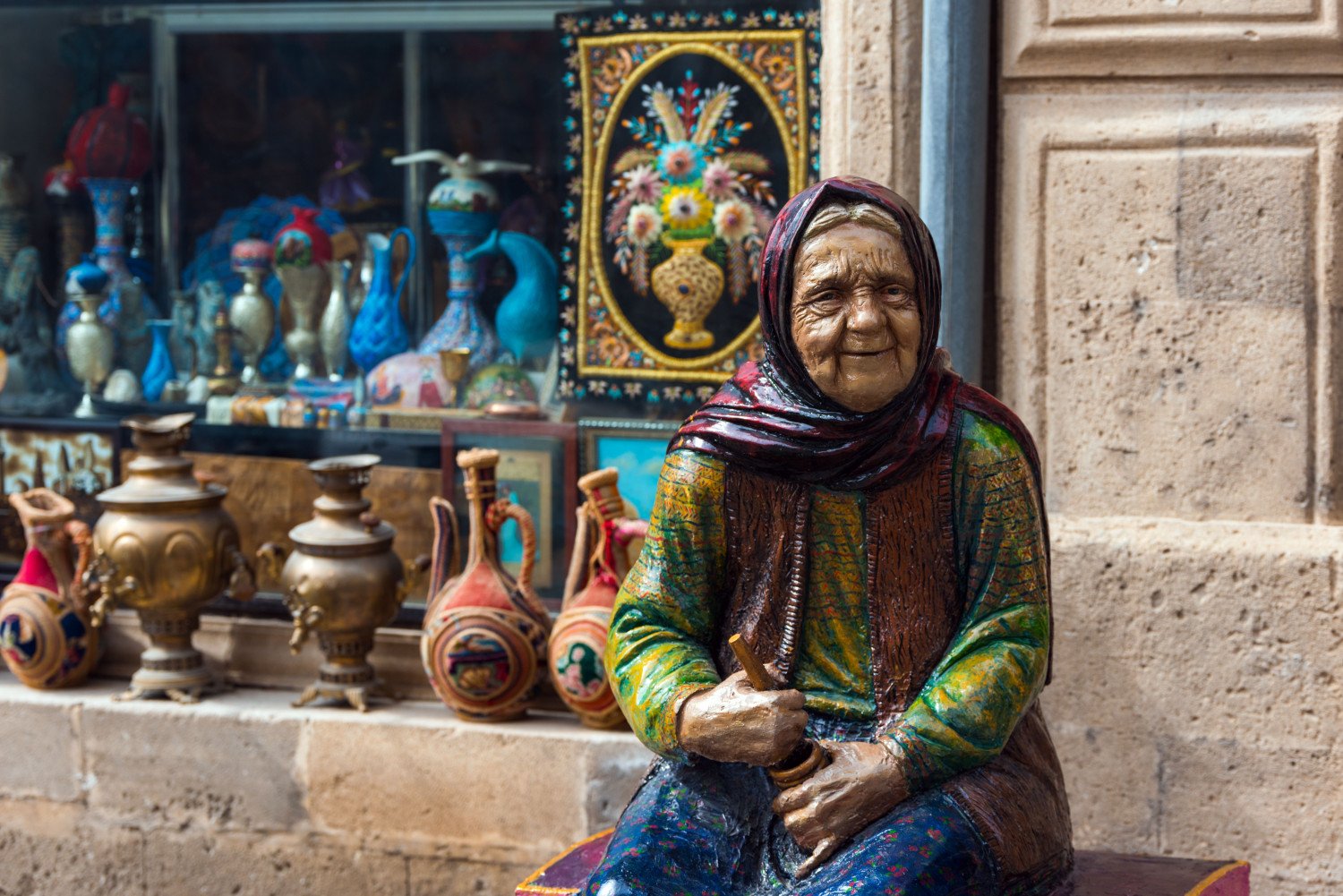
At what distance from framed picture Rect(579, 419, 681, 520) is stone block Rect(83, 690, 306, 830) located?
1.11m

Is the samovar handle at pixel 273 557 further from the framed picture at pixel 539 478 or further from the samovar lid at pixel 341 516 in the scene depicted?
the framed picture at pixel 539 478

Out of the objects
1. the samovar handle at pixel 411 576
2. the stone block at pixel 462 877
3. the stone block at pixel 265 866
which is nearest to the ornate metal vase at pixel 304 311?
the samovar handle at pixel 411 576

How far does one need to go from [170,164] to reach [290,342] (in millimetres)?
680

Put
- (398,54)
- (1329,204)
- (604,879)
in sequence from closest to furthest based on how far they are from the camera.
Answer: (604,879) < (1329,204) < (398,54)

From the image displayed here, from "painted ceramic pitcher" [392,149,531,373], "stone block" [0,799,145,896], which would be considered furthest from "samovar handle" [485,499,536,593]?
"stone block" [0,799,145,896]

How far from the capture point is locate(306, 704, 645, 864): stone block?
183 inches

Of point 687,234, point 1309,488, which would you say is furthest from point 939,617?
point 687,234

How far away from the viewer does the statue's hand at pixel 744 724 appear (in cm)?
276

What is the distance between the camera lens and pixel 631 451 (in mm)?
5016

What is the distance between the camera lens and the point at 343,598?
4.83 m

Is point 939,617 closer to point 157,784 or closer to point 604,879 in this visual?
point 604,879

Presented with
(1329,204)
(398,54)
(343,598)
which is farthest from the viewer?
(398,54)

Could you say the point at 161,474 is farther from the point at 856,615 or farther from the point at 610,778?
the point at 856,615

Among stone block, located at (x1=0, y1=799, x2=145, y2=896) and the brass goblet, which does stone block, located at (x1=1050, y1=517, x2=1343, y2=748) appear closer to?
the brass goblet
